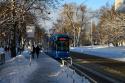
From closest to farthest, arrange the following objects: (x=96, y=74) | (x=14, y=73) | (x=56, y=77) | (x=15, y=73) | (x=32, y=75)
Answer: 1. (x=15, y=73)
2. (x=14, y=73)
3. (x=56, y=77)
4. (x=32, y=75)
5. (x=96, y=74)

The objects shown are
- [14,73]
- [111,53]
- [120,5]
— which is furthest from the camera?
[111,53]

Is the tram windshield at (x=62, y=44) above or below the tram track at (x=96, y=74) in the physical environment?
above

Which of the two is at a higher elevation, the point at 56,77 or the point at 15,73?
the point at 15,73

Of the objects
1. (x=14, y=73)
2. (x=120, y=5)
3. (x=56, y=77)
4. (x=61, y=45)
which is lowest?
(x=56, y=77)

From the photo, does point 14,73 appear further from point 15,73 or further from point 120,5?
point 120,5

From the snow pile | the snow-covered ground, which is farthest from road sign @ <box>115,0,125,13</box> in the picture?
the snow-covered ground

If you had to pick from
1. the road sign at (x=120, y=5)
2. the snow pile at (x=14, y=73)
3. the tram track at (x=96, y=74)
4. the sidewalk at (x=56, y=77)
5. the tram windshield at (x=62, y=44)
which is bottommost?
the tram track at (x=96, y=74)

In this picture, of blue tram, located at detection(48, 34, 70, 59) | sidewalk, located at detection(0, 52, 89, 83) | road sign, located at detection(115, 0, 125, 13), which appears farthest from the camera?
blue tram, located at detection(48, 34, 70, 59)

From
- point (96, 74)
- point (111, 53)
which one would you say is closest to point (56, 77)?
point (96, 74)

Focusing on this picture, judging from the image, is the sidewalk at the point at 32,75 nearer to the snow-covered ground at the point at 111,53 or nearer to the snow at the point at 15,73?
the snow at the point at 15,73

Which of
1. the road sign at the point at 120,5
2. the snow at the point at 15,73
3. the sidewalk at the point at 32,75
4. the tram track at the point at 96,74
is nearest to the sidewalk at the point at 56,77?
the sidewalk at the point at 32,75

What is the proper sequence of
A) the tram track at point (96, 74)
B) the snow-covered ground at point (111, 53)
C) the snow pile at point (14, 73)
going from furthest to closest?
the snow-covered ground at point (111, 53), the tram track at point (96, 74), the snow pile at point (14, 73)

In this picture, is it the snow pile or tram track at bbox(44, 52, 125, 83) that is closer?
the snow pile

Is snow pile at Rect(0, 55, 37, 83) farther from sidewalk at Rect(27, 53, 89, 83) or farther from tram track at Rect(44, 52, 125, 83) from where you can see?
tram track at Rect(44, 52, 125, 83)
